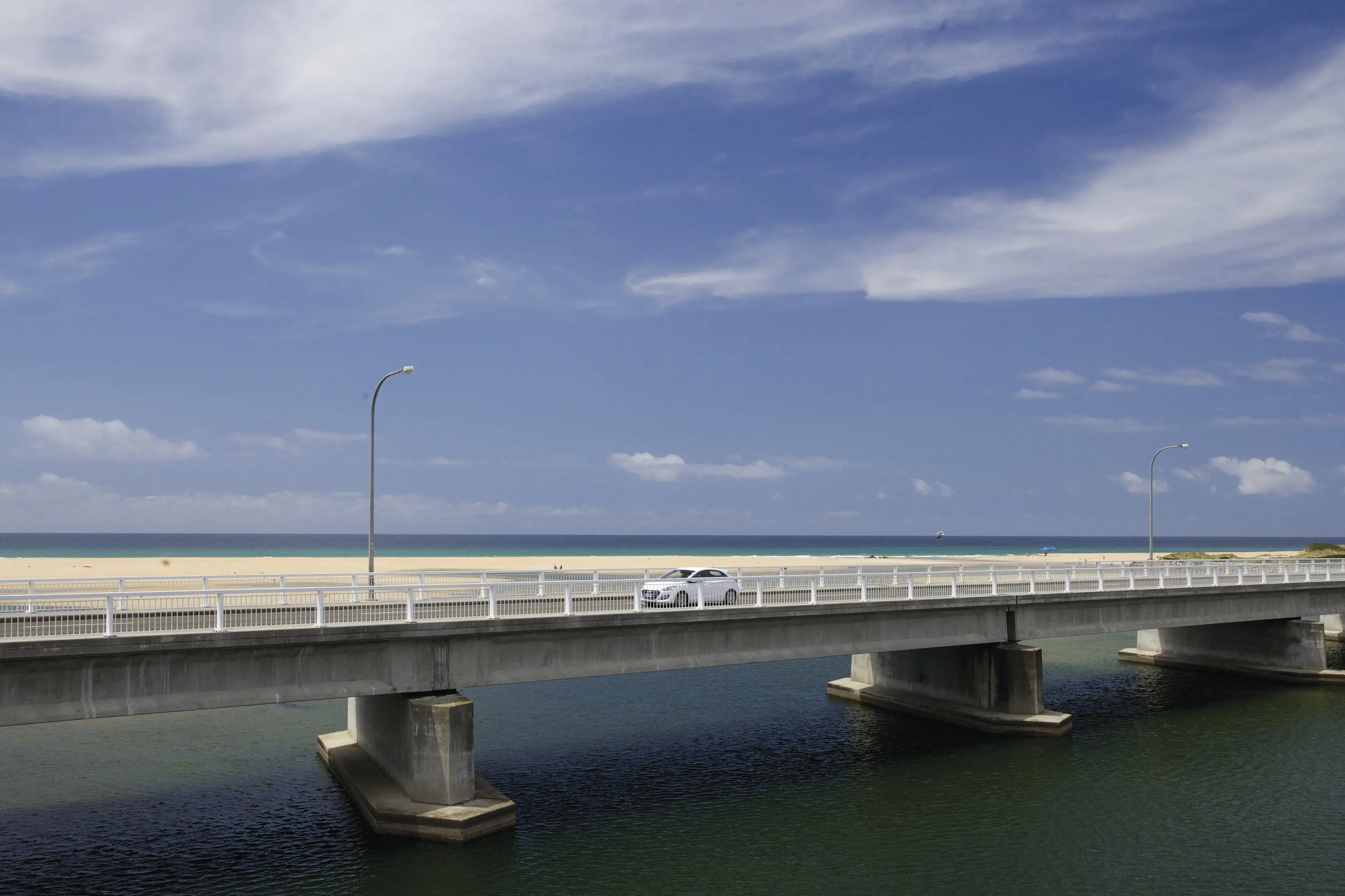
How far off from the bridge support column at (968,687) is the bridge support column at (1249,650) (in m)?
13.8

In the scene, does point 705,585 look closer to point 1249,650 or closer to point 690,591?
point 690,591

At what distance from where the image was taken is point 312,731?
1407 inches

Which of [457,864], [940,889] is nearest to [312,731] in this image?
[457,864]

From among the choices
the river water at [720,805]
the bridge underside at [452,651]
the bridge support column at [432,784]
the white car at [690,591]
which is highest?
the white car at [690,591]

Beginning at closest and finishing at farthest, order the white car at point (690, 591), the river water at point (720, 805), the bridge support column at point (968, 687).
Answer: the river water at point (720, 805) < the white car at point (690, 591) < the bridge support column at point (968, 687)

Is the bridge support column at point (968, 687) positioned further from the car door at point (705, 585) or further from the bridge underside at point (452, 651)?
the car door at point (705, 585)

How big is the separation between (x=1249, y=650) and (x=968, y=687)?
21.2m

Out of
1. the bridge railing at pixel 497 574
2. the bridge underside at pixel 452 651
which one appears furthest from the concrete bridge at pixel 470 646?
the bridge railing at pixel 497 574

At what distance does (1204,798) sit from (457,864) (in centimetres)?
2103

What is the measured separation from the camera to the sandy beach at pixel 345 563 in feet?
302

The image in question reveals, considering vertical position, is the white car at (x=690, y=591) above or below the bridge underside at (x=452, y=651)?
above

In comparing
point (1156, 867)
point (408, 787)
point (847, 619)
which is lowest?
point (1156, 867)

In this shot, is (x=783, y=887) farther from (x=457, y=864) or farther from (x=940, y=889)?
(x=457, y=864)

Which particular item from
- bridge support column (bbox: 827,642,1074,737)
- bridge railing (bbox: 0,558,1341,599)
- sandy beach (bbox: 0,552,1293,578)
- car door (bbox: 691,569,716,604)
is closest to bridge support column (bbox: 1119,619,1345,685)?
bridge railing (bbox: 0,558,1341,599)
